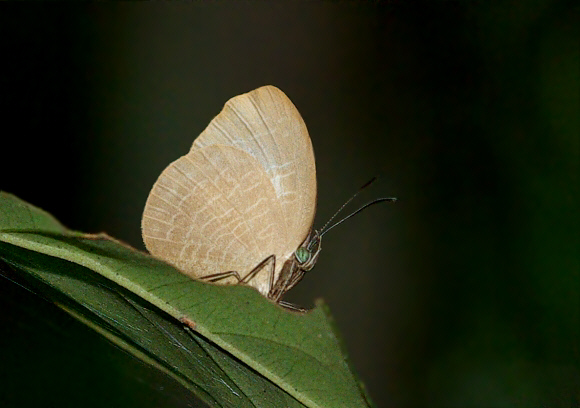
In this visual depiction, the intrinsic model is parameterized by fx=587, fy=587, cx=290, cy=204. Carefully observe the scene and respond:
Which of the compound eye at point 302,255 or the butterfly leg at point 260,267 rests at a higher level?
the compound eye at point 302,255

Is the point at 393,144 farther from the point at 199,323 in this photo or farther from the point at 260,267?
the point at 199,323

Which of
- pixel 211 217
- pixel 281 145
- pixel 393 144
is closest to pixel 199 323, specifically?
pixel 211 217

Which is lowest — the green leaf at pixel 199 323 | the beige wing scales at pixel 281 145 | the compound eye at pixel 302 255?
the green leaf at pixel 199 323

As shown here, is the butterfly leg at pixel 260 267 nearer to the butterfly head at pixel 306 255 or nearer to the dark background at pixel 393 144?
the butterfly head at pixel 306 255

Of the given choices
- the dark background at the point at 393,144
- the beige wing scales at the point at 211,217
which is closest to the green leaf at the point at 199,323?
the beige wing scales at the point at 211,217

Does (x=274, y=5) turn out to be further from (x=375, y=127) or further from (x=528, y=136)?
(x=528, y=136)

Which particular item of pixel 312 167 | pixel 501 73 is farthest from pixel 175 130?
pixel 312 167
